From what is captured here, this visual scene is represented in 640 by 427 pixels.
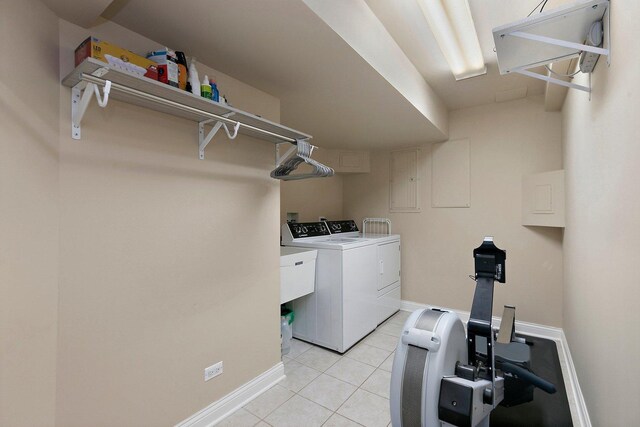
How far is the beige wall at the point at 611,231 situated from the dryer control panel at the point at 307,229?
237cm

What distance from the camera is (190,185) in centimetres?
174

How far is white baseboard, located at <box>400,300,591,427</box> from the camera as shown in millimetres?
1875

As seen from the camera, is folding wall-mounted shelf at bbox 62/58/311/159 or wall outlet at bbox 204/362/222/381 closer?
folding wall-mounted shelf at bbox 62/58/311/159

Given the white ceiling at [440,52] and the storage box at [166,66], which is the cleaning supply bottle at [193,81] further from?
the white ceiling at [440,52]

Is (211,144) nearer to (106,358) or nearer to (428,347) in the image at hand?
(106,358)

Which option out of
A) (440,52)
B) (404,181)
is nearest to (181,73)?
(440,52)

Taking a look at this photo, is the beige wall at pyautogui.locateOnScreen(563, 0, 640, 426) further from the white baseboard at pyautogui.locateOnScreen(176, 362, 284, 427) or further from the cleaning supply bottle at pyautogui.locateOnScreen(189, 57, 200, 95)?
the white baseboard at pyautogui.locateOnScreen(176, 362, 284, 427)

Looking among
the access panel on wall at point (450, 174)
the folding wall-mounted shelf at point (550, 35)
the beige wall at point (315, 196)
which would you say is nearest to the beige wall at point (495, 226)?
the access panel on wall at point (450, 174)

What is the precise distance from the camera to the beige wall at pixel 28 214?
1.01 metres

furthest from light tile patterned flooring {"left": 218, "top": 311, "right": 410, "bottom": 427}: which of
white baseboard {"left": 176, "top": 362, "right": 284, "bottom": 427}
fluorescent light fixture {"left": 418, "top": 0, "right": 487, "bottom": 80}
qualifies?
fluorescent light fixture {"left": 418, "top": 0, "right": 487, "bottom": 80}

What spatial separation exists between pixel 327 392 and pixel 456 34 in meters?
2.77

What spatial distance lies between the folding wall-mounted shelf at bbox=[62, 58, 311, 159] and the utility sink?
1.18 meters

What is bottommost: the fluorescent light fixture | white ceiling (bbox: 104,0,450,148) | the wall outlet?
the wall outlet

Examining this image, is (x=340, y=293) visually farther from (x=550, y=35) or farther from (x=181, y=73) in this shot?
(x=550, y=35)
